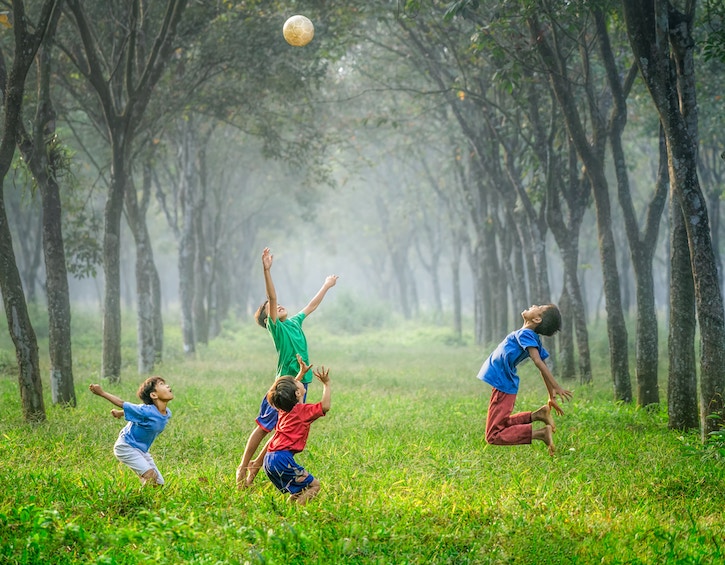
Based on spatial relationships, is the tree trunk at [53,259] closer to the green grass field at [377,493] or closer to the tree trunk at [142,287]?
the green grass field at [377,493]

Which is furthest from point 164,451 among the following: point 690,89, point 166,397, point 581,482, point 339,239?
point 339,239

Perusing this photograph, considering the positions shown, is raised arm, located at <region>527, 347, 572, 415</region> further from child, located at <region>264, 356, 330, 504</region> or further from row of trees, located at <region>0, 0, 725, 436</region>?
child, located at <region>264, 356, 330, 504</region>

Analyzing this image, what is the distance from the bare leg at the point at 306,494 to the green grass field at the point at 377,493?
0.34ft

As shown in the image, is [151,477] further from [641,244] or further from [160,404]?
[641,244]

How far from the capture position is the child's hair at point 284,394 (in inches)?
219

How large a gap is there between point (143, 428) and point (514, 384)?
3.78 metres

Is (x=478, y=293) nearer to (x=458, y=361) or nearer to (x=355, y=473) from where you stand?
(x=458, y=361)

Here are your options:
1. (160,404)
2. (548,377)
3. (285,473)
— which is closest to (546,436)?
(548,377)

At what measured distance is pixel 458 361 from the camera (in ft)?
66.7

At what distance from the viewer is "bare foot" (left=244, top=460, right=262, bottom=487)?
6324 millimetres

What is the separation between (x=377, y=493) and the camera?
5934 mm

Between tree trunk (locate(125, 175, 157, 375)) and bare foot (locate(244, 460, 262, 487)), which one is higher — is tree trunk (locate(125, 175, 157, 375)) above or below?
above

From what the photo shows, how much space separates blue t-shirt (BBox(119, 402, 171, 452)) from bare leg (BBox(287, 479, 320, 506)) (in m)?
1.39

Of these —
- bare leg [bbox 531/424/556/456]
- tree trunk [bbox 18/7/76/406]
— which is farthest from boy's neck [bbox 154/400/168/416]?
tree trunk [bbox 18/7/76/406]
